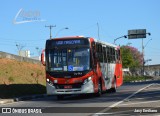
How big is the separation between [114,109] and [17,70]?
32.8m

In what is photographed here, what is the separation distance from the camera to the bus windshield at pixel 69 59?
25.1 metres

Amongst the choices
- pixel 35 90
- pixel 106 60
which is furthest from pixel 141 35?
pixel 106 60

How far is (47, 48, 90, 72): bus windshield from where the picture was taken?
25125 mm

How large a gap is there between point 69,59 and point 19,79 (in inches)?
829

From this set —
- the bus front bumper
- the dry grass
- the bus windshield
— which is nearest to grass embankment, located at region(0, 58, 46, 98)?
the dry grass

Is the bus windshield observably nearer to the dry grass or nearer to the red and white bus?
the red and white bus

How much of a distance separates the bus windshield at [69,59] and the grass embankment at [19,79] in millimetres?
6799

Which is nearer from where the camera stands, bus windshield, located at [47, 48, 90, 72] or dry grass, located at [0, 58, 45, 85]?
bus windshield, located at [47, 48, 90, 72]

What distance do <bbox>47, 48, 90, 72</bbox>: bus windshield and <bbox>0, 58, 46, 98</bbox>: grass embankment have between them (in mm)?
6799

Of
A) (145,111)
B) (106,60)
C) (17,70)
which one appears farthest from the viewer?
(17,70)

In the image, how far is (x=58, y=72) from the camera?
2517cm

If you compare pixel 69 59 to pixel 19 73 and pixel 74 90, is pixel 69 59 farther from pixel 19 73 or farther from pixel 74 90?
pixel 19 73

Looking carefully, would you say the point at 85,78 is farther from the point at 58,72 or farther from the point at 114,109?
the point at 114,109

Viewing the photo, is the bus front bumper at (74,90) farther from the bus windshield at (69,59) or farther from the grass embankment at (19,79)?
the grass embankment at (19,79)
